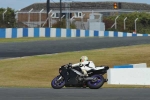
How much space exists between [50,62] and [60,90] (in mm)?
10698

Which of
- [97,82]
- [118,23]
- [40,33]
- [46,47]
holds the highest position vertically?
[97,82]

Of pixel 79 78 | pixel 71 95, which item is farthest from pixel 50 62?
pixel 71 95

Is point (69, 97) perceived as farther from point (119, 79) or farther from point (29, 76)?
point (29, 76)

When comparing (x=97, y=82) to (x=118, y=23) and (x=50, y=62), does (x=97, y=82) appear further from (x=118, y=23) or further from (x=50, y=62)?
(x=118, y=23)

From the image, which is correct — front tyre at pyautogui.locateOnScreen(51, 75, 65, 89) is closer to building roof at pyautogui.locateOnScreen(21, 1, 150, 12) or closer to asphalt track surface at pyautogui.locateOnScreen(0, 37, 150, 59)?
asphalt track surface at pyautogui.locateOnScreen(0, 37, 150, 59)

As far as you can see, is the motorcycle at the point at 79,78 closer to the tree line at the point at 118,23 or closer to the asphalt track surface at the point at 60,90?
the asphalt track surface at the point at 60,90

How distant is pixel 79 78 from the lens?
49.7 feet

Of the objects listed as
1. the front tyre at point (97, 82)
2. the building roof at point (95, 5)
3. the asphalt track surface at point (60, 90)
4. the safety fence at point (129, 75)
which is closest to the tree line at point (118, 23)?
the asphalt track surface at point (60, 90)

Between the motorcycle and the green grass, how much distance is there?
373 centimetres

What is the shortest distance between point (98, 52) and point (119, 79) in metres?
11.1

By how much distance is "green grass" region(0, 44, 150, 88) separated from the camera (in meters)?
21.2

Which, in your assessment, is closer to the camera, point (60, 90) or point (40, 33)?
point (60, 90)

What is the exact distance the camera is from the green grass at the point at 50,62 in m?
21.2

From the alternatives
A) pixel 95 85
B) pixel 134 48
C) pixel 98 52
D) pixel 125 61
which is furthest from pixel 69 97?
pixel 134 48
